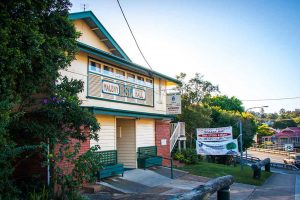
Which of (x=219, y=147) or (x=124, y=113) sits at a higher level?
(x=124, y=113)

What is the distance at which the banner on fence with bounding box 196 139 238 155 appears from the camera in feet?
56.6

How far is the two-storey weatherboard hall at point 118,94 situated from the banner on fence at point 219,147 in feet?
7.84

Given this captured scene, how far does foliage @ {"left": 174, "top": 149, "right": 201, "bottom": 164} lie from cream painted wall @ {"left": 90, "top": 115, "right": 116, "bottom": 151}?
264 inches

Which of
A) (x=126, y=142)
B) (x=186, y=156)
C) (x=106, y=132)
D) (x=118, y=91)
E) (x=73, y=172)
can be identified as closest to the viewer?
(x=73, y=172)

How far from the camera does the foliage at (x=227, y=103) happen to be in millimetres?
49500

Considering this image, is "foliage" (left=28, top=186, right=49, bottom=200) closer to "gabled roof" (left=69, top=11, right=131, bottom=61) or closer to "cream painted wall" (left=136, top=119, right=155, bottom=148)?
"gabled roof" (left=69, top=11, right=131, bottom=61)

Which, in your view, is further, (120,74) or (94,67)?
(120,74)

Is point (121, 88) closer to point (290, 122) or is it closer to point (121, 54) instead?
point (121, 54)

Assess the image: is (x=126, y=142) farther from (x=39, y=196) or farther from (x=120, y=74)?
(x=39, y=196)

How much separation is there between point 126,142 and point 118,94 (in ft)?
9.94

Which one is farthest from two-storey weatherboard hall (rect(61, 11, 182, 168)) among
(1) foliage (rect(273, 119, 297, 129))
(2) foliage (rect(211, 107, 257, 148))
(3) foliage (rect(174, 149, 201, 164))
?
(1) foliage (rect(273, 119, 297, 129))

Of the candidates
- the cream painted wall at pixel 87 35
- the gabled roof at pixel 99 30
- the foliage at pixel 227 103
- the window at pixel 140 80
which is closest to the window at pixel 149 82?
the window at pixel 140 80

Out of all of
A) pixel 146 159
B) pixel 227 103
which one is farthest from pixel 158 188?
pixel 227 103

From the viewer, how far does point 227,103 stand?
165ft
